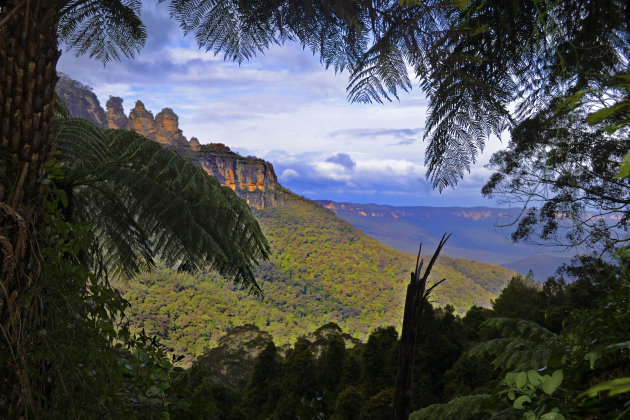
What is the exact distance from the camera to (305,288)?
104ft

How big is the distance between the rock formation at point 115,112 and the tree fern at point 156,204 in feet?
181

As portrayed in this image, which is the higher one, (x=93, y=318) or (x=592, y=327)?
(x=592, y=327)

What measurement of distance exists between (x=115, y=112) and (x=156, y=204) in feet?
195

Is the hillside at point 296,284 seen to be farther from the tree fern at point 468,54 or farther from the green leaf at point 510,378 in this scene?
the green leaf at point 510,378

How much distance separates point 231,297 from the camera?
26766 millimetres

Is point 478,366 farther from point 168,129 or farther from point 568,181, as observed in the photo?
point 168,129

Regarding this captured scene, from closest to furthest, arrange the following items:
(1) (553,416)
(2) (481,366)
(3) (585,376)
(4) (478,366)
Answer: (1) (553,416) < (3) (585,376) < (2) (481,366) < (4) (478,366)

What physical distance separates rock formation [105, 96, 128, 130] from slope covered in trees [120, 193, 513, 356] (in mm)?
28623

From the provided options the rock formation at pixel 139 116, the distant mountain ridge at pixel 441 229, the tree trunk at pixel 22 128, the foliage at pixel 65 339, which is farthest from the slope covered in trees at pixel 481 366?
the distant mountain ridge at pixel 441 229

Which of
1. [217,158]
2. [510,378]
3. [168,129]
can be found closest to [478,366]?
[510,378]

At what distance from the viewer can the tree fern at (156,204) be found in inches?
97.2

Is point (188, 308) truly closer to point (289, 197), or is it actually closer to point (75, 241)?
point (289, 197)

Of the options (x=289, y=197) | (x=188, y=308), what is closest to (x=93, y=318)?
(x=188, y=308)

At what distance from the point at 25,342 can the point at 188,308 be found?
21.9 meters
